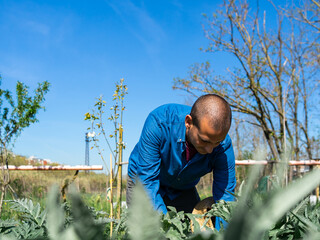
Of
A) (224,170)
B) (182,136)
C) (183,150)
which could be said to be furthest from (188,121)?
(224,170)

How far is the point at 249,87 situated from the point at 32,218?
9.98 metres

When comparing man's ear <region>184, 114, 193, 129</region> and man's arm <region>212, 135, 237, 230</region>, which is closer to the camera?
man's ear <region>184, 114, 193, 129</region>


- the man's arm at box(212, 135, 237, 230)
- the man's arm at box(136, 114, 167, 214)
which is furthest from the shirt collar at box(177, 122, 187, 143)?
the man's arm at box(212, 135, 237, 230)

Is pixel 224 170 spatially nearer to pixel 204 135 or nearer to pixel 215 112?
pixel 204 135

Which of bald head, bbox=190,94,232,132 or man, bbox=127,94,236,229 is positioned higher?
bald head, bbox=190,94,232,132

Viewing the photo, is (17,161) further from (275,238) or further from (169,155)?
(275,238)

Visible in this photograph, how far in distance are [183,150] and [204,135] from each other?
468 mm

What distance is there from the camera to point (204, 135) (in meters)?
1.96

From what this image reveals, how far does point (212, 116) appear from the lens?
1882mm

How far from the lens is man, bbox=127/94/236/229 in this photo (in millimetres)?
2023

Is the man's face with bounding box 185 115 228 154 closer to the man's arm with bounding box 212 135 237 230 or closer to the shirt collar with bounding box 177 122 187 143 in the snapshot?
the shirt collar with bounding box 177 122 187 143

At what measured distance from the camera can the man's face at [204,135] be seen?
190 cm

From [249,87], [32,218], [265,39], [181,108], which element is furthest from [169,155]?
[265,39]

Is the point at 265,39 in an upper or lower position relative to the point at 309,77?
upper
